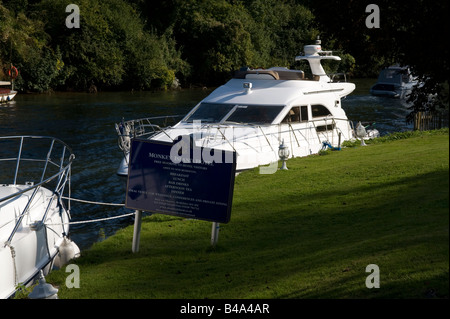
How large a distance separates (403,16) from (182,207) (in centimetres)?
404

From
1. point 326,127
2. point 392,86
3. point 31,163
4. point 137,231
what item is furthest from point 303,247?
point 392,86

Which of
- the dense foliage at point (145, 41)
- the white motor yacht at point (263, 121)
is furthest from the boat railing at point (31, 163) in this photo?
the dense foliage at point (145, 41)

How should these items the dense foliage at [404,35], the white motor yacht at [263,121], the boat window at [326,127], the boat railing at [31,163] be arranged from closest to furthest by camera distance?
the dense foliage at [404,35] → the white motor yacht at [263,121] → the boat railing at [31,163] → the boat window at [326,127]

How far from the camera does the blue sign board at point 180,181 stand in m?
8.41

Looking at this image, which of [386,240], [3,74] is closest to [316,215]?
[386,240]

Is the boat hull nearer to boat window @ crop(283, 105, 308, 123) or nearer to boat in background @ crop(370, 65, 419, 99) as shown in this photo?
boat window @ crop(283, 105, 308, 123)

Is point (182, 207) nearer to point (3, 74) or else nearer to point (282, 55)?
point (3, 74)

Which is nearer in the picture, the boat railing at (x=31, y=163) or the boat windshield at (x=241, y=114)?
the boat railing at (x=31, y=163)

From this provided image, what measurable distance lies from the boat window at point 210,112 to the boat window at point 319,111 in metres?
2.80

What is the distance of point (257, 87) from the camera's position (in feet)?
61.3

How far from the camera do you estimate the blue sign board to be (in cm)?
841

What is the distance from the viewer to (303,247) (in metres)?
8.15

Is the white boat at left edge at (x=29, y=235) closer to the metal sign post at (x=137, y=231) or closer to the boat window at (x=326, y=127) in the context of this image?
the metal sign post at (x=137, y=231)

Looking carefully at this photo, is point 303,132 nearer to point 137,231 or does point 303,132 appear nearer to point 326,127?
point 326,127
